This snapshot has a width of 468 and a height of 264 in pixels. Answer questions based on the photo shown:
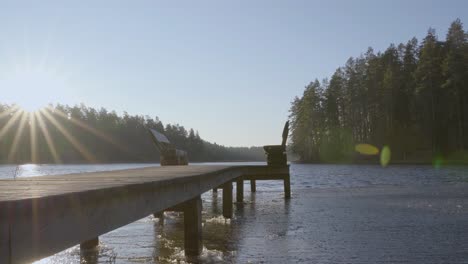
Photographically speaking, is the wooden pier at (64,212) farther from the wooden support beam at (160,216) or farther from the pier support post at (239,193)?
the pier support post at (239,193)

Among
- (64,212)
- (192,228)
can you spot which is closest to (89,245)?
(192,228)

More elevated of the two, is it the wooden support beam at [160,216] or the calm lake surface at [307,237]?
the wooden support beam at [160,216]

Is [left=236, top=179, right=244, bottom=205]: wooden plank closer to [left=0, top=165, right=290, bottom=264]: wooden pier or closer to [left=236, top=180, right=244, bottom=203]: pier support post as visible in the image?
[left=236, top=180, right=244, bottom=203]: pier support post

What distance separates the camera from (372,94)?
110m

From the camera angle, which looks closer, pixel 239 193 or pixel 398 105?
pixel 239 193

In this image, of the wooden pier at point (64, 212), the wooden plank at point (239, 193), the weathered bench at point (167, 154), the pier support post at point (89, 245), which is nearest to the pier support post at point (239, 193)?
the wooden plank at point (239, 193)

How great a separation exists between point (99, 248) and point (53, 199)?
8.86 metres

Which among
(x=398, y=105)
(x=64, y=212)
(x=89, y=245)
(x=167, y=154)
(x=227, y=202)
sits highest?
(x=398, y=105)

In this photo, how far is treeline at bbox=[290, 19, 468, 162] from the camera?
91312mm

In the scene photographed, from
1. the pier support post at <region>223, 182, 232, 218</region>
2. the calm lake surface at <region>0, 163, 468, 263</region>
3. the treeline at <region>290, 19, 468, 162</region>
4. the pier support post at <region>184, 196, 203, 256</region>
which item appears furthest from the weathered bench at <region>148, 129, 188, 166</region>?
the treeline at <region>290, 19, 468, 162</region>

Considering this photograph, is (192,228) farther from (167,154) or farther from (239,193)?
(239,193)

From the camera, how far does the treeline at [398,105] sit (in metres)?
91.3

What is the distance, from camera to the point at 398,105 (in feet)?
328

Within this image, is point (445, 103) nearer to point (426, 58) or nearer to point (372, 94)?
point (426, 58)
